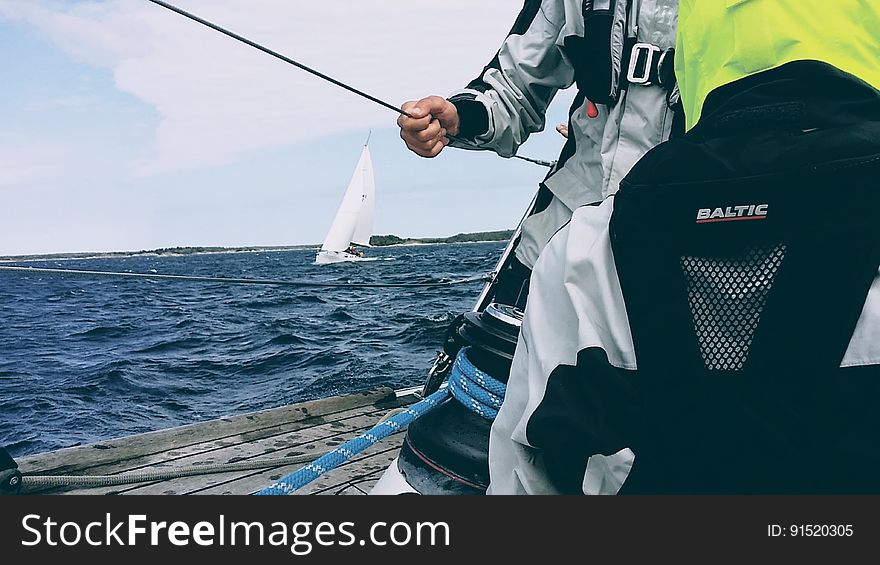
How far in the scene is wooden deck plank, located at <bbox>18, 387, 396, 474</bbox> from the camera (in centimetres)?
283

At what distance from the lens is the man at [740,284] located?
0.86 meters

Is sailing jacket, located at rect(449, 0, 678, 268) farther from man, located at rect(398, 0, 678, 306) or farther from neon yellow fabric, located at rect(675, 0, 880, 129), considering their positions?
neon yellow fabric, located at rect(675, 0, 880, 129)

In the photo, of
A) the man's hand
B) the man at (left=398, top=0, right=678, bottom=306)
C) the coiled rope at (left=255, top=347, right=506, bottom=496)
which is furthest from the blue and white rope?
the man's hand

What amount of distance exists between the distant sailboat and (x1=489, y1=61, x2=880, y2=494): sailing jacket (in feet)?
118

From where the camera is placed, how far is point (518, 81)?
2.23 m

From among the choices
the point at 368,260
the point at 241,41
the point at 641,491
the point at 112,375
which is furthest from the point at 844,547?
the point at 368,260

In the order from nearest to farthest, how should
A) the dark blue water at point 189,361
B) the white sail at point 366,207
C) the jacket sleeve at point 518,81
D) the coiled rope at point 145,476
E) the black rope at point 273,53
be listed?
the black rope at point 273,53 < the jacket sleeve at point 518,81 < the coiled rope at point 145,476 < the dark blue water at point 189,361 < the white sail at point 366,207

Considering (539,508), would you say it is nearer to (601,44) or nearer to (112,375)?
(601,44)

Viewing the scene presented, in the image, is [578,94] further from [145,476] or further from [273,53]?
[145,476]

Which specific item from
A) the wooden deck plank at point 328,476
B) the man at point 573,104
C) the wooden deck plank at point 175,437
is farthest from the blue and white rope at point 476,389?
the wooden deck plank at point 175,437

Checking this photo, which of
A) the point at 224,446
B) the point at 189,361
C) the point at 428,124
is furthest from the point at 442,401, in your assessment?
the point at 189,361

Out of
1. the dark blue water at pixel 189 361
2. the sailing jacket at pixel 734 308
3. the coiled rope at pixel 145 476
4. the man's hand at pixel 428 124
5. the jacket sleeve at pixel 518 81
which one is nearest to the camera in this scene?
the sailing jacket at pixel 734 308

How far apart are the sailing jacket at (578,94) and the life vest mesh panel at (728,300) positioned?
2.79 ft

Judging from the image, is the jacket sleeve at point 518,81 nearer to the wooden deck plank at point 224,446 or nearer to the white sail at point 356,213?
the wooden deck plank at point 224,446
